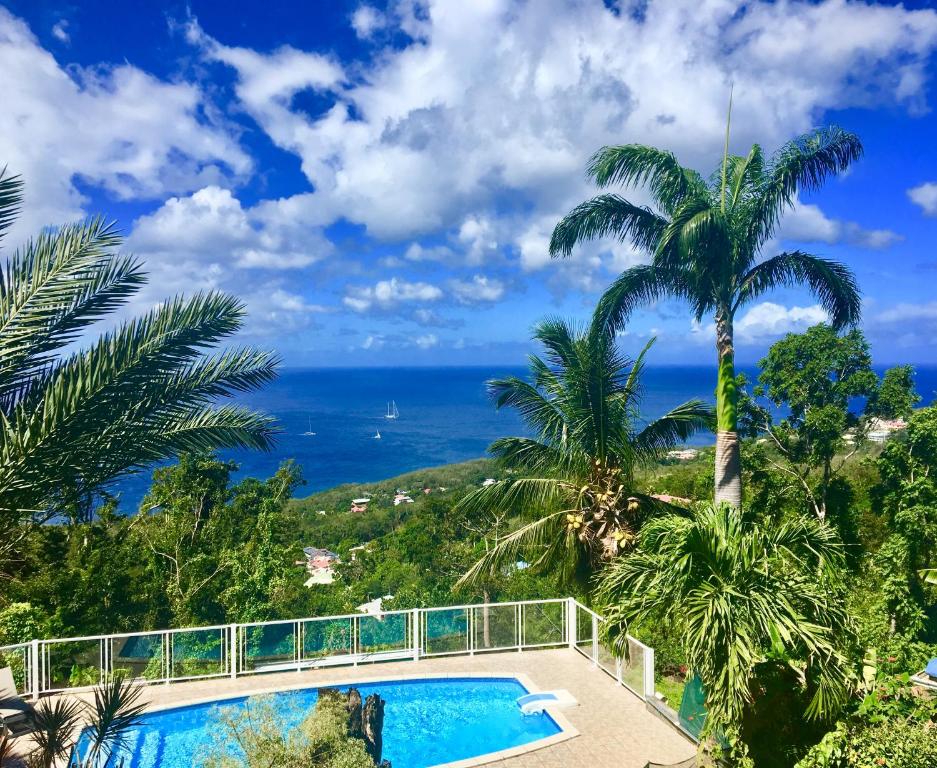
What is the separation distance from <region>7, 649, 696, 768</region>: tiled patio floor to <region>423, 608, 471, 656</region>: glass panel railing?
0.19m

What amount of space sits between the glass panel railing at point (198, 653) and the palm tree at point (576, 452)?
12.8 feet

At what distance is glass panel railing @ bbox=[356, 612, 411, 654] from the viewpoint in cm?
1065

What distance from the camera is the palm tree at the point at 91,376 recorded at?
4.82m

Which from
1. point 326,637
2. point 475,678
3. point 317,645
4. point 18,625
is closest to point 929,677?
point 475,678

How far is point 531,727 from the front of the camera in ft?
28.9

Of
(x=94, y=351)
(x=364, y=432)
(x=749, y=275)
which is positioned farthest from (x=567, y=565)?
(x=364, y=432)

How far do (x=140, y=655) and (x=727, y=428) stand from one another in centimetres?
941

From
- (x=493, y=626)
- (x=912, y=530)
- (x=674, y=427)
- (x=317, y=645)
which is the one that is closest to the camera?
(x=317, y=645)

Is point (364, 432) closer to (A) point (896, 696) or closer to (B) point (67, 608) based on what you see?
(B) point (67, 608)

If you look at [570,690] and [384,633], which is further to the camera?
[384,633]

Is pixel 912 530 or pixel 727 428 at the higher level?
pixel 727 428

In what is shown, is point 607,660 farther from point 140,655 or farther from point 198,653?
point 140,655

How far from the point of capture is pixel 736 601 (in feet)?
17.5

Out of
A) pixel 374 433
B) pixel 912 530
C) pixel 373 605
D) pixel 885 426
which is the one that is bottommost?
pixel 373 605
